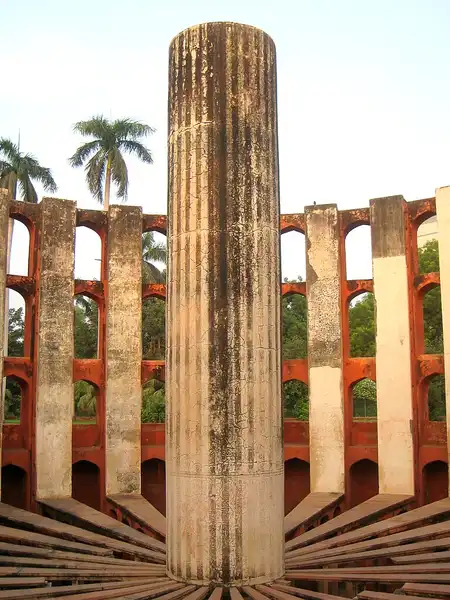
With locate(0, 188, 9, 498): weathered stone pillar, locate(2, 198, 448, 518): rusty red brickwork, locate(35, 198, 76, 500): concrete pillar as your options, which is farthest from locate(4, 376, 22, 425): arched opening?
locate(0, 188, 9, 498): weathered stone pillar

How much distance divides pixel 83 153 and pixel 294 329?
12864 millimetres

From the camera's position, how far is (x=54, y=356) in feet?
63.4

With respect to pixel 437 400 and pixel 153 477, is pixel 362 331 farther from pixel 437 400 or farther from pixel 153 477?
pixel 153 477

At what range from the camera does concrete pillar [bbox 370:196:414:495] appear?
18.9 meters

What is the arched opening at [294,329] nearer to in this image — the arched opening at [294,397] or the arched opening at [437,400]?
the arched opening at [294,397]

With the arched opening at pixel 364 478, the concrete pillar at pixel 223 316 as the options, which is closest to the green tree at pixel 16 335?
the arched opening at pixel 364 478

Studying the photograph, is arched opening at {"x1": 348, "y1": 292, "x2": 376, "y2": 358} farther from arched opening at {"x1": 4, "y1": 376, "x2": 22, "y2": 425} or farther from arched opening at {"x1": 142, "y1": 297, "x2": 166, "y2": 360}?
arched opening at {"x1": 4, "y1": 376, "x2": 22, "y2": 425}

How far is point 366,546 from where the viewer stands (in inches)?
519

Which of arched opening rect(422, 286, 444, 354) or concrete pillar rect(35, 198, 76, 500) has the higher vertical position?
arched opening rect(422, 286, 444, 354)

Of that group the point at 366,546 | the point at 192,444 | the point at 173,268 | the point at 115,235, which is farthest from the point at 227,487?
the point at 115,235

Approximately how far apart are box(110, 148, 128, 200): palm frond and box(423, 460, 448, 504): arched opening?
18602 millimetres


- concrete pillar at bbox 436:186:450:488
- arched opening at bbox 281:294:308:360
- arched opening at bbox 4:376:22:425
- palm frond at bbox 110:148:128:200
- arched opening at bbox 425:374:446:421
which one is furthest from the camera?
arched opening at bbox 4:376:22:425

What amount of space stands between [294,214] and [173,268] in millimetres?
10791

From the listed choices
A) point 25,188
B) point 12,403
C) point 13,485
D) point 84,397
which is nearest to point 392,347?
point 13,485
